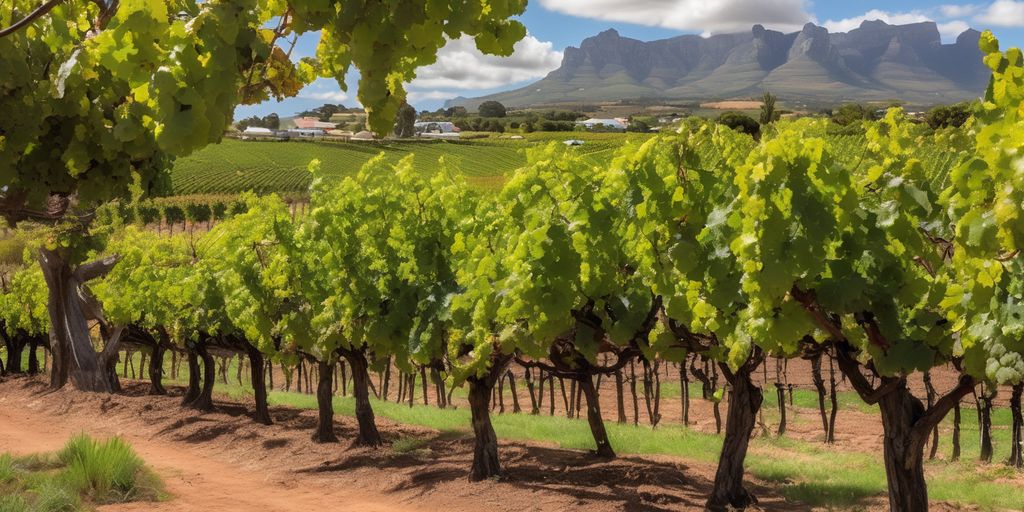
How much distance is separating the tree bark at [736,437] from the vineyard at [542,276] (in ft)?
0.12

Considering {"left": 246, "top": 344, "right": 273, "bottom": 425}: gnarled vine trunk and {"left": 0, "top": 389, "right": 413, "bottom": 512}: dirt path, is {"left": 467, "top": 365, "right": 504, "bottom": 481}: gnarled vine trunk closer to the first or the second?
{"left": 0, "top": 389, "right": 413, "bottom": 512}: dirt path

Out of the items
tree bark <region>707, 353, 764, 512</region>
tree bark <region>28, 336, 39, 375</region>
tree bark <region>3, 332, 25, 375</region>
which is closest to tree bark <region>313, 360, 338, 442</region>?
tree bark <region>707, 353, 764, 512</region>

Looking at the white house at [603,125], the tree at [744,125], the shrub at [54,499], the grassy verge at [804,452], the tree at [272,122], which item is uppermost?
the tree at [272,122]

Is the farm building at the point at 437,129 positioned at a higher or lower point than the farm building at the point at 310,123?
lower

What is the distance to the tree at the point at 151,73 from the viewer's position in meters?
2.36

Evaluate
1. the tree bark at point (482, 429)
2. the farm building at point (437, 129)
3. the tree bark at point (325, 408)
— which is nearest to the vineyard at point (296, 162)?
the farm building at point (437, 129)

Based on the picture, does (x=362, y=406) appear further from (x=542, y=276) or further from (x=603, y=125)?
(x=603, y=125)

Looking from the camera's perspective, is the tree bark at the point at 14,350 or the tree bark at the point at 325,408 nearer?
the tree bark at the point at 325,408

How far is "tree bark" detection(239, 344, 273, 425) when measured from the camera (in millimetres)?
18766

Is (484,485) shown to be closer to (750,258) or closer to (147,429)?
(750,258)

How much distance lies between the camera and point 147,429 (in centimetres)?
1883

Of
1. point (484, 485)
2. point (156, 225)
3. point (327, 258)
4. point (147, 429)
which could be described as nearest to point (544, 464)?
point (484, 485)

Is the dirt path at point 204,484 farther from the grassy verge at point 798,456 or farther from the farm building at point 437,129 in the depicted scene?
the farm building at point 437,129

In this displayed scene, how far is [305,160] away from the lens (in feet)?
263
